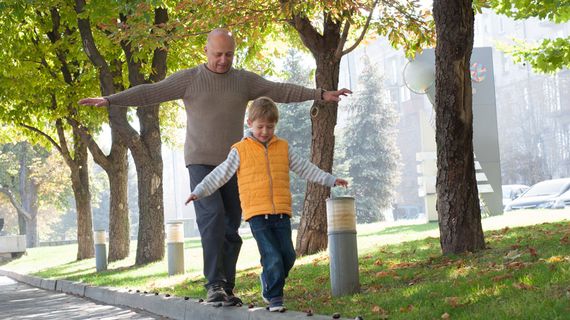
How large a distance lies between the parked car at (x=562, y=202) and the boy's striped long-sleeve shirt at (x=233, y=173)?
2620cm

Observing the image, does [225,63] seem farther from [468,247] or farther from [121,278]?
[121,278]

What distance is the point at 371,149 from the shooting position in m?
67.2

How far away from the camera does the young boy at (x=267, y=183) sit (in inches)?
261

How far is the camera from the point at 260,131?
21.9ft

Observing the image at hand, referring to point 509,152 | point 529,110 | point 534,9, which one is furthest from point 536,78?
point 534,9

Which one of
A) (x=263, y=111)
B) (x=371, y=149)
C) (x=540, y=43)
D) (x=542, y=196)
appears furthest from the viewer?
(x=371, y=149)

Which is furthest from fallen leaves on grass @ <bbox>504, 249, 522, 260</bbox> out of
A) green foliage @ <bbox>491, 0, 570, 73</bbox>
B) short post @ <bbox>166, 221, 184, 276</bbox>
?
green foliage @ <bbox>491, 0, 570, 73</bbox>

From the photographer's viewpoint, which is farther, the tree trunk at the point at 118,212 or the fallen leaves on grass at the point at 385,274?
the tree trunk at the point at 118,212

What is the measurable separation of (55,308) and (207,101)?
5.07 meters

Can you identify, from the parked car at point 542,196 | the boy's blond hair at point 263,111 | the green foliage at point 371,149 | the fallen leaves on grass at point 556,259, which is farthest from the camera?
the green foliage at point 371,149

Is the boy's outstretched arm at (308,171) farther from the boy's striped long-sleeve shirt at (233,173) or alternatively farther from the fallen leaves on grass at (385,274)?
the fallen leaves on grass at (385,274)

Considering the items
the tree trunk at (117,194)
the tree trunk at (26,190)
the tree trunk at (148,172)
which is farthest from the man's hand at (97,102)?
the tree trunk at (26,190)

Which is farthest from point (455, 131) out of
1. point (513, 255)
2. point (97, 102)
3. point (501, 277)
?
point (97, 102)

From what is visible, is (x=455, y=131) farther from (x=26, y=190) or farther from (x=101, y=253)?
(x=26, y=190)
